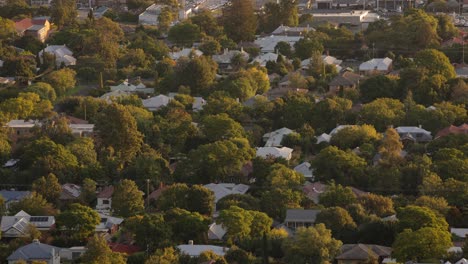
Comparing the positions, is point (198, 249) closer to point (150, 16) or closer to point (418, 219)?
point (418, 219)

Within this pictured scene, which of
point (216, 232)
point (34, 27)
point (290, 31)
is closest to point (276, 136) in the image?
point (216, 232)

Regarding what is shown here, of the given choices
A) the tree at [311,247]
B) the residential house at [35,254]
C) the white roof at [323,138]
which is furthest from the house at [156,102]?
the tree at [311,247]

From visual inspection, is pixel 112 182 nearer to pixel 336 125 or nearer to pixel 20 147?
pixel 20 147

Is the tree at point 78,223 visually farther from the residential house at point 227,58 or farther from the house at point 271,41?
the house at point 271,41

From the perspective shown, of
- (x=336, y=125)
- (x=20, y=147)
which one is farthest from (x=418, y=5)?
(x=20, y=147)

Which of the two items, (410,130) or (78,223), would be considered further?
(410,130)

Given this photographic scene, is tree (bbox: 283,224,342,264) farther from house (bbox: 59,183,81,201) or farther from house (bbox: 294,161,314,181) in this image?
house (bbox: 59,183,81,201)
